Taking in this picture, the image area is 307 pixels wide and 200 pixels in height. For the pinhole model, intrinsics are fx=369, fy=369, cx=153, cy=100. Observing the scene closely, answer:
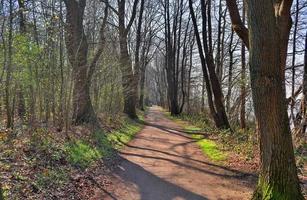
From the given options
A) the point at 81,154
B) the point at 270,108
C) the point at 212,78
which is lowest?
the point at 81,154

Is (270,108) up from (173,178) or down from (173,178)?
up

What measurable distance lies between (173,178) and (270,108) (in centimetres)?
422

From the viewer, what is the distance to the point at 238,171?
9961mm

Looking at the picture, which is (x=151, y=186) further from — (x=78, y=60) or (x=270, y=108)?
(x=78, y=60)

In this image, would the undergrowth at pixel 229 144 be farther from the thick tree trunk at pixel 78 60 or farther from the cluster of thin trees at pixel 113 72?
the thick tree trunk at pixel 78 60

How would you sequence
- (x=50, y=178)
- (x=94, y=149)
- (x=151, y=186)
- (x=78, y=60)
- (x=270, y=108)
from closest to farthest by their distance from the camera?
(x=270, y=108), (x=50, y=178), (x=151, y=186), (x=94, y=149), (x=78, y=60)

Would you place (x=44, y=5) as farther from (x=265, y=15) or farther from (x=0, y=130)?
(x=265, y=15)

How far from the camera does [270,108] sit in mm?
5867

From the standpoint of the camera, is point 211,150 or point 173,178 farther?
point 211,150

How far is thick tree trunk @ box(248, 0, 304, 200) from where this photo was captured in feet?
19.2

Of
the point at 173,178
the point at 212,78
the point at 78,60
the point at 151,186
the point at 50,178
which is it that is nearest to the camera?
the point at 50,178

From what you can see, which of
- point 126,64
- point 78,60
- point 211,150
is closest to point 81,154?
point 78,60

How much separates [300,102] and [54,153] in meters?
8.20

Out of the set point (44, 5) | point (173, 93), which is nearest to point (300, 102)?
point (44, 5)
